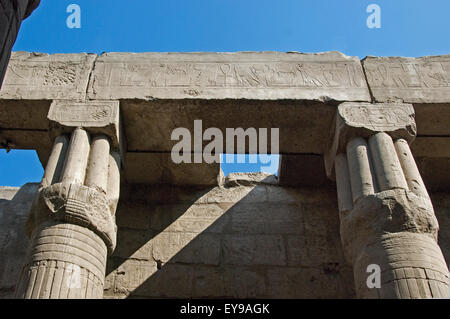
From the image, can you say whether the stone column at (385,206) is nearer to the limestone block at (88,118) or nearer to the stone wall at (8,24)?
the limestone block at (88,118)

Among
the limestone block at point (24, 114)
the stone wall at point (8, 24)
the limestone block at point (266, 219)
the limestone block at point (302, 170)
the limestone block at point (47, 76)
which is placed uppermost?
the limestone block at point (47, 76)

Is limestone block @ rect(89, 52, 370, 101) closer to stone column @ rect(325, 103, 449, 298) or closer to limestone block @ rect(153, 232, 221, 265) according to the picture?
stone column @ rect(325, 103, 449, 298)

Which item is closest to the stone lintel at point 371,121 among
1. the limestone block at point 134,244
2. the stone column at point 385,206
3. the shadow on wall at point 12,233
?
the stone column at point 385,206

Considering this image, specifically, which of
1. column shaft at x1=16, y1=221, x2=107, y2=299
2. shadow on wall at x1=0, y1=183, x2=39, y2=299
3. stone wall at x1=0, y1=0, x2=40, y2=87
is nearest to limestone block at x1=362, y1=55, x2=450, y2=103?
column shaft at x1=16, y1=221, x2=107, y2=299

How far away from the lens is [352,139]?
5387 mm

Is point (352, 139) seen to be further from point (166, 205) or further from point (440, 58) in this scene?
point (166, 205)

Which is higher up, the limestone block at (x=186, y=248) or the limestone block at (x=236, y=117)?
the limestone block at (x=236, y=117)

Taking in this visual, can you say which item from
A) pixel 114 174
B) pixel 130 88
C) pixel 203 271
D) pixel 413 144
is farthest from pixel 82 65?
pixel 413 144

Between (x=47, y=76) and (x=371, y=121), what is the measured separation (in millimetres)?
3531

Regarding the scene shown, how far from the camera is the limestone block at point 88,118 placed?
5367 mm

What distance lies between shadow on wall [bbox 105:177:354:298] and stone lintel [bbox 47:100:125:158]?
55.0 inches

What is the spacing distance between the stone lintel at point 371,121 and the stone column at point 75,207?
2302mm

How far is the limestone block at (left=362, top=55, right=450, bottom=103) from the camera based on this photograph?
18.6 feet
